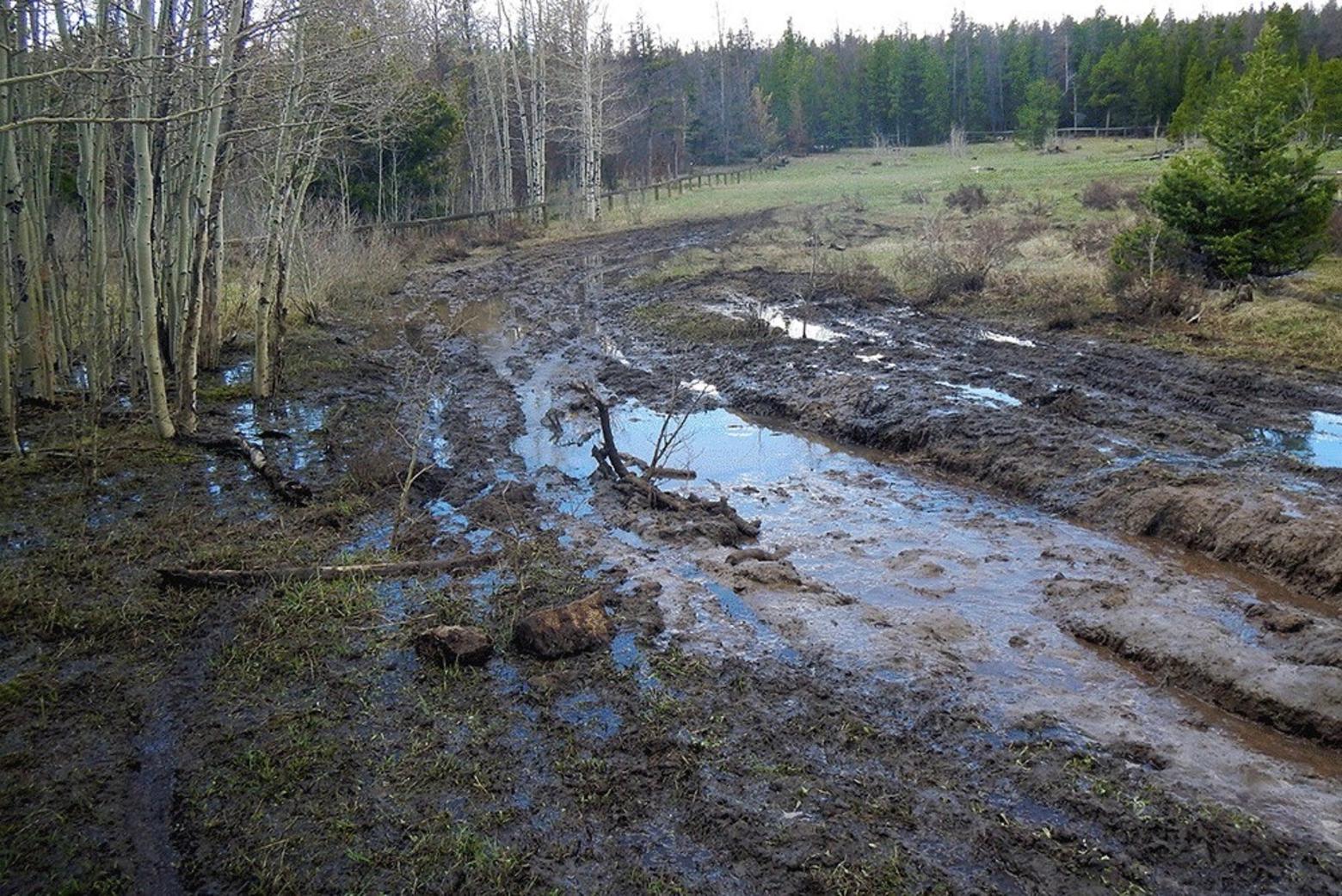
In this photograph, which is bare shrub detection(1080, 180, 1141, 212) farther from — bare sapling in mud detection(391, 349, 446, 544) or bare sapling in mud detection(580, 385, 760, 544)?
bare sapling in mud detection(580, 385, 760, 544)

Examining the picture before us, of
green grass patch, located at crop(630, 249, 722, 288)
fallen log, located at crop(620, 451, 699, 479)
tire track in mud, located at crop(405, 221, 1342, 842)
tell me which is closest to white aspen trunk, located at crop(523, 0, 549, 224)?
green grass patch, located at crop(630, 249, 722, 288)

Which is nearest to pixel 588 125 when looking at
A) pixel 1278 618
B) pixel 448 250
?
pixel 448 250

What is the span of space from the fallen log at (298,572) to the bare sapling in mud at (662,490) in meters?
2.30

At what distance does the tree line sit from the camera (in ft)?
30.8

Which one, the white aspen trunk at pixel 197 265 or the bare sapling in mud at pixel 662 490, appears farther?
the white aspen trunk at pixel 197 265

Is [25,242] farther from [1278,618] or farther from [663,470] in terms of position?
[1278,618]

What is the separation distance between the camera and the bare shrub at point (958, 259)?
Result: 20.0 metres

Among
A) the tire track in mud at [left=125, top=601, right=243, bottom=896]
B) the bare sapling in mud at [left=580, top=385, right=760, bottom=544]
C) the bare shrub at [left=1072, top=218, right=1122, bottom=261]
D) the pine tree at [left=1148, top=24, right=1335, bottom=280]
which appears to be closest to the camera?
the tire track in mud at [left=125, top=601, right=243, bottom=896]

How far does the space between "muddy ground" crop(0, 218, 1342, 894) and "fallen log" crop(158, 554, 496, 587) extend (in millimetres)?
115

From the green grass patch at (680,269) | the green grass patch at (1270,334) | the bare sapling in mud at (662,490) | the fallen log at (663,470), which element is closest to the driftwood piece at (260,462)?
the bare sapling in mud at (662,490)

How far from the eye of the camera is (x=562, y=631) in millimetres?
6605

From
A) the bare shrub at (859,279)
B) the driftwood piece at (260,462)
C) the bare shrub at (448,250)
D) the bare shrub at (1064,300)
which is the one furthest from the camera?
the bare shrub at (448,250)

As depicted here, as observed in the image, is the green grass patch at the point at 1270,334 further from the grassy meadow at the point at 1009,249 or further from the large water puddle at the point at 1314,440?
the large water puddle at the point at 1314,440

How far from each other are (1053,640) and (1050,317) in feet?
37.8
